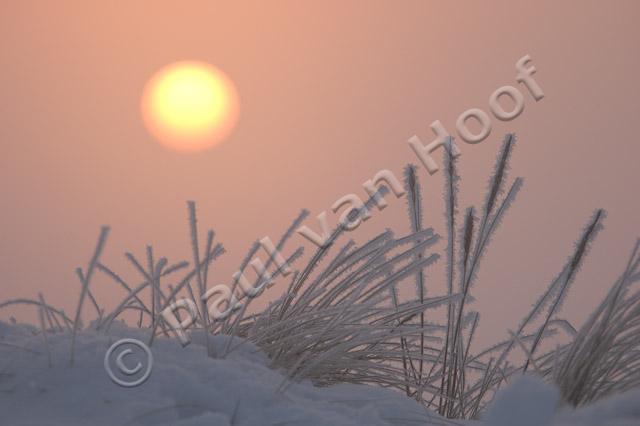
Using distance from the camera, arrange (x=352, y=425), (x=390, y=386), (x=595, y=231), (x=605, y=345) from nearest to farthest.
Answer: (x=352, y=425), (x=605, y=345), (x=595, y=231), (x=390, y=386)

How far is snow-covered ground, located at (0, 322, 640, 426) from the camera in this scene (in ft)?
3.83

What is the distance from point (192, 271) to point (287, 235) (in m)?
→ 0.27

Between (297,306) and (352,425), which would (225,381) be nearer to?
(352,425)

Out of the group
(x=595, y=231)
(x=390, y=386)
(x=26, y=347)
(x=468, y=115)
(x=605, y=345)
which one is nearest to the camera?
(x=605, y=345)

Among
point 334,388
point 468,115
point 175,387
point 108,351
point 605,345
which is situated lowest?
point 605,345

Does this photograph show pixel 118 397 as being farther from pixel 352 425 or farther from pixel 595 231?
pixel 595 231

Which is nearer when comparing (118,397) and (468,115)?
(118,397)

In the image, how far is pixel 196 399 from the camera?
132cm

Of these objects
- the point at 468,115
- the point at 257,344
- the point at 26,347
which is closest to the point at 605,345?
the point at 257,344

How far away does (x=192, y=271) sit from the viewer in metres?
1.74

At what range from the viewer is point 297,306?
1910mm

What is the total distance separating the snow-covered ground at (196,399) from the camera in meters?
1.17

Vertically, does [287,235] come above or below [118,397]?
above

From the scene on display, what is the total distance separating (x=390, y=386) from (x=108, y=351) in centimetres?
83
